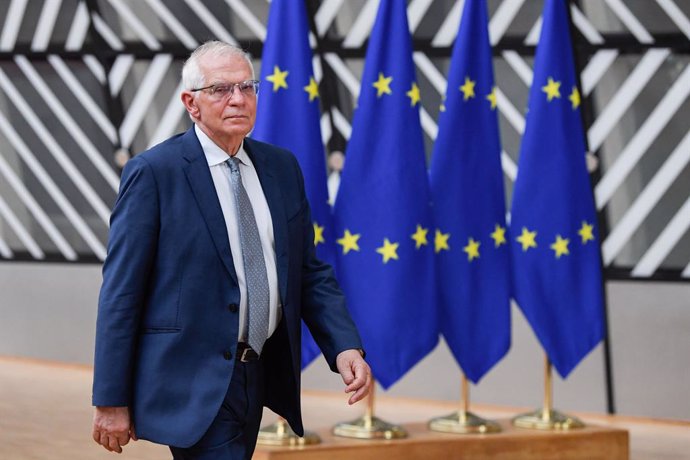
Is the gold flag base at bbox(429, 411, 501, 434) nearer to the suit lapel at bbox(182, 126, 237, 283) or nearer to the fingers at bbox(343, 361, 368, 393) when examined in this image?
the fingers at bbox(343, 361, 368, 393)

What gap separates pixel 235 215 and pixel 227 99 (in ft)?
0.94

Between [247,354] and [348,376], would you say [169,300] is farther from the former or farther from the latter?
[348,376]

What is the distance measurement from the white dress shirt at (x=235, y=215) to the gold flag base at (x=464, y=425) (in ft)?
11.8

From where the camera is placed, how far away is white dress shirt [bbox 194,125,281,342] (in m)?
2.96

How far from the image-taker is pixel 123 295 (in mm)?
2826

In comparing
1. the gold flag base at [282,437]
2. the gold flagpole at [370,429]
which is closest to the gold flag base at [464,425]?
the gold flagpole at [370,429]

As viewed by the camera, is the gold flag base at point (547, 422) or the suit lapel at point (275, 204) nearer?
the suit lapel at point (275, 204)

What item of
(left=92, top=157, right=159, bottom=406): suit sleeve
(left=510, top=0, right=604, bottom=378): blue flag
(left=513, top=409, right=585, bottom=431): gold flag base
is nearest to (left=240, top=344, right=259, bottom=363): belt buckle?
(left=92, top=157, right=159, bottom=406): suit sleeve

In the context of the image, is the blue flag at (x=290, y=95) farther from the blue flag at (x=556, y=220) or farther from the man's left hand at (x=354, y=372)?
the man's left hand at (x=354, y=372)

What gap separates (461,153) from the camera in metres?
6.41

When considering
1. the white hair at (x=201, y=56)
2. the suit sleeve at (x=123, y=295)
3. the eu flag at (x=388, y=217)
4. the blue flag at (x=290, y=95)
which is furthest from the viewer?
the eu flag at (x=388, y=217)

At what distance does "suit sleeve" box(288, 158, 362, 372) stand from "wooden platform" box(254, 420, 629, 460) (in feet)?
8.64

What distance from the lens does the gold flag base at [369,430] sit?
243 inches

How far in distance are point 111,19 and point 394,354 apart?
5249mm
